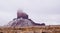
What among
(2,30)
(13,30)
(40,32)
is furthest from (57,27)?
(2,30)

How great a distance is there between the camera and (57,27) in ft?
28.2

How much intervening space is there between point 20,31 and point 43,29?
1.16m

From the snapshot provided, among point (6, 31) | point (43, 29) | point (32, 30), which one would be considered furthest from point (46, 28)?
point (6, 31)

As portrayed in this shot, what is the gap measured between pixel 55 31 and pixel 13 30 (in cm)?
211

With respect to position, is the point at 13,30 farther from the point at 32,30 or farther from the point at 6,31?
the point at 32,30

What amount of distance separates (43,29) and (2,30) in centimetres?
209

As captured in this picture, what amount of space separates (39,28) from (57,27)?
89 cm

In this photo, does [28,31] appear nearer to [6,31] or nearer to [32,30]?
[32,30]

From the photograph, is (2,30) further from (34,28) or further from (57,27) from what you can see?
(57,27)

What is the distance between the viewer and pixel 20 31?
877cm

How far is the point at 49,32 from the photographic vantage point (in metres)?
8.76

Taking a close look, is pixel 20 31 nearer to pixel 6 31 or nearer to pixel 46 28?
pixel 6 31

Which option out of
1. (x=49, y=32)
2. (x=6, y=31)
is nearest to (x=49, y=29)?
(x=49, y=32)

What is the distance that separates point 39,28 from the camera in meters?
8.64
